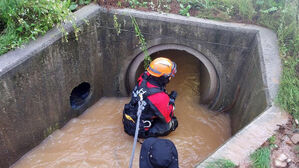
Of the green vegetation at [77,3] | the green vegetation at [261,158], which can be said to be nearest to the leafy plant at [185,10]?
the green vegetation at [77,3]

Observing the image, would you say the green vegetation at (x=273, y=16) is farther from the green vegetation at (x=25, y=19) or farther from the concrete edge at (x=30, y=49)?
the green vegetation at (x=25, y=19)

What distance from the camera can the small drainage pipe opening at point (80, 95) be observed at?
18.5 feet

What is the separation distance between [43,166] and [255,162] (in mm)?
3189

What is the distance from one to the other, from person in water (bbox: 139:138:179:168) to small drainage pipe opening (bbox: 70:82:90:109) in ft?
9.86

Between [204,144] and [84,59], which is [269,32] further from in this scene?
[84,59]

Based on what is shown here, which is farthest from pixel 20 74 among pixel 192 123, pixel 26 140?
pixel 192 123

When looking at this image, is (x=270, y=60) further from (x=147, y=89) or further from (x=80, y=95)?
(x=80, y=95)

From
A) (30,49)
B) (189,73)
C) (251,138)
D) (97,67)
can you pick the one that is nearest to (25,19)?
(30,49)

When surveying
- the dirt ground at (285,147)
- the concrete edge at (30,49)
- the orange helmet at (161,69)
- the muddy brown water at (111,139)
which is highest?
the concrete edge at (30,49)

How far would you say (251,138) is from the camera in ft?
10.9

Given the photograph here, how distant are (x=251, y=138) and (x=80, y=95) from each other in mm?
3646

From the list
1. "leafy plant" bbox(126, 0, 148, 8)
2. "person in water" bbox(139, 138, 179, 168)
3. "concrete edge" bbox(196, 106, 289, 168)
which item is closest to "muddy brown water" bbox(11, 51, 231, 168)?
"concrete edge" bbox(196, 106, 289, 168)

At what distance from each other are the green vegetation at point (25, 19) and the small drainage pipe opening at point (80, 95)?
5.31 feet

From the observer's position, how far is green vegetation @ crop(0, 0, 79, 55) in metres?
4.14
